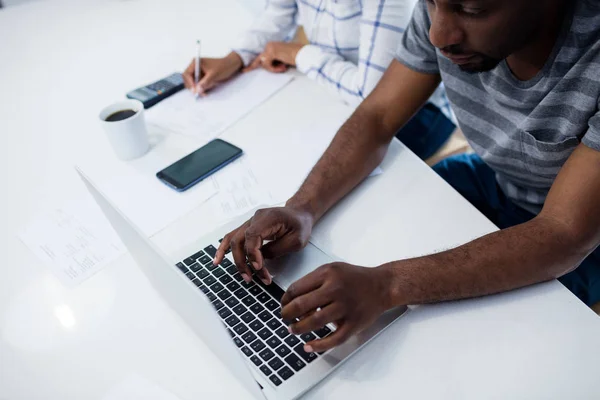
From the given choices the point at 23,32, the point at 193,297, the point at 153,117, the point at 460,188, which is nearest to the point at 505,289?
the point at 193,297

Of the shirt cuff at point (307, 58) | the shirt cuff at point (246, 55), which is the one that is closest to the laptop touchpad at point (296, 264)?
the shirt cuff at point (307, 58)

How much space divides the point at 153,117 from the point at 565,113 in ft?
3.01

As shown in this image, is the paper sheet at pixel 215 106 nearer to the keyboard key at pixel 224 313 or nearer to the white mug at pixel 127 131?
the white mug at pixel 127 131

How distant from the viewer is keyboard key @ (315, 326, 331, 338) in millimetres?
685

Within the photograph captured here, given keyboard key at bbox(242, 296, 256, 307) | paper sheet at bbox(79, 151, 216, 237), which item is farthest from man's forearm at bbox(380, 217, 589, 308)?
paper sheet at bbox(79, 151, 216, 237)

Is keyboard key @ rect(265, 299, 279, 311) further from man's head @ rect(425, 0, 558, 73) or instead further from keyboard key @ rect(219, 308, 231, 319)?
man's head @ rect(425, 0, 558, 73)

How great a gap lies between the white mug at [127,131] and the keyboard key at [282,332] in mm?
594

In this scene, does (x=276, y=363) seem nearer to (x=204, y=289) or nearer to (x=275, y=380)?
(x=275, y=380)

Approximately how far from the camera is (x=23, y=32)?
1.75 meters

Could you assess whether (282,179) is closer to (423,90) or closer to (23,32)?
(423,90)

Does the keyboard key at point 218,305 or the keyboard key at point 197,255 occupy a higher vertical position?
the keyboard key at point 197,255

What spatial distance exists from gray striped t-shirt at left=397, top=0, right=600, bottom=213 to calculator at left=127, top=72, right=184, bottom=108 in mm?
619

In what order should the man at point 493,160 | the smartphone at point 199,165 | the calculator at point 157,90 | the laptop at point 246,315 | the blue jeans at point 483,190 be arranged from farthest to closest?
1. the calculator at point 157,90
2. the blue jeans at point 483,190
3. the smartphone at point 199,165
4. the man at point 493,160
5. the laptop at point 246,315

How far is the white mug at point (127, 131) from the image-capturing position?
106 centimetres
